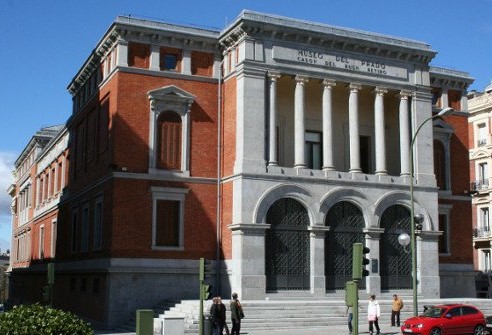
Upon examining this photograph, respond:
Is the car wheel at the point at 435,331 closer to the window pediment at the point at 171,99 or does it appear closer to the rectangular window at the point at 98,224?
the window pediment at the point at 171,99

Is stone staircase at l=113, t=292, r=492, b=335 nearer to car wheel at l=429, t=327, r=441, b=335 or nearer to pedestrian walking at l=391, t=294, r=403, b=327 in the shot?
pedestrian walking at l=391, t=294, r=403, b=327

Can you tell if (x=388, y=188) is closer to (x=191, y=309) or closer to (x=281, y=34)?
(x=281, y=34)

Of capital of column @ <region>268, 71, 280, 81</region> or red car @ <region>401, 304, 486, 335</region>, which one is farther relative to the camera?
capital of column @ <region>268, 71, 280, 81</region>

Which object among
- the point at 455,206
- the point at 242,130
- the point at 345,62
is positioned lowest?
the point at 455,206

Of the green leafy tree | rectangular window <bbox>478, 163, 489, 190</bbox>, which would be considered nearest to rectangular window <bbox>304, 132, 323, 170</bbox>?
the green leafy tree

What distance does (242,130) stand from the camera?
34812 millimetres

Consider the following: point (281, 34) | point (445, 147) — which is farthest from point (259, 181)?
point (445, 147)

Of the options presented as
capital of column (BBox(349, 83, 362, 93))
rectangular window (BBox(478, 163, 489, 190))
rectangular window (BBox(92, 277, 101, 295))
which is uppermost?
capital of column (BBox(349, 83, 362, 93))

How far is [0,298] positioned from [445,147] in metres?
100

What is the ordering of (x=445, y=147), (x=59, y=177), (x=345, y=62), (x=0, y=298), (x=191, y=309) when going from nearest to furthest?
(x=191, y=309)
(x=345, y=62)
(x=445, y=147)
(x=59, y=177)
(x=0, y=298)

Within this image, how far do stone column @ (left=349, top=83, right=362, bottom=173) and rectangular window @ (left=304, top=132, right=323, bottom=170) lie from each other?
7.73 feet

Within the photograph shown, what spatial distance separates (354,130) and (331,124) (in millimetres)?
1220

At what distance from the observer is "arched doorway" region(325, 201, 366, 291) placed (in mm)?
36312

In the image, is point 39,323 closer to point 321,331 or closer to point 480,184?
point 321,331
